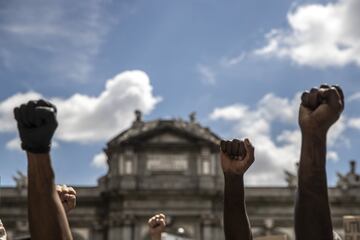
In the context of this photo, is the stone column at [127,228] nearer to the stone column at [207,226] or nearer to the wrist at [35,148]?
the stone column at [207,226]

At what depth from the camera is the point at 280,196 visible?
34.9 m

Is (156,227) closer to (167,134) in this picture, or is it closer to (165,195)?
(165,195)

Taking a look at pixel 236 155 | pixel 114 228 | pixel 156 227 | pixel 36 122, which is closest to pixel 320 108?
pixel 236 155

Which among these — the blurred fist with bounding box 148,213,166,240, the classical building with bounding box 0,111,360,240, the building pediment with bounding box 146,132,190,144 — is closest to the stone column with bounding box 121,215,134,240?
the classical building with bounding box 0,111,360,240

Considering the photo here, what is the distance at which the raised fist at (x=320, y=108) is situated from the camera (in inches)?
99.2

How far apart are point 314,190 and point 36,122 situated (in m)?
1.11

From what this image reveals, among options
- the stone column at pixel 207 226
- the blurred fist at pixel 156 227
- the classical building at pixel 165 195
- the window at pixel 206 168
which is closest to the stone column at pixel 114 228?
the classical building at pixel 165 195

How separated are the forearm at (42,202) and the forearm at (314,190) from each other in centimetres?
96

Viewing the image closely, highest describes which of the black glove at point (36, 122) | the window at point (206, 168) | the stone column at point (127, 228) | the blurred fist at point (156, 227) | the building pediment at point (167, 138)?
the building pediment at point (167, 138)

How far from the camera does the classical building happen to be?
1326 inches

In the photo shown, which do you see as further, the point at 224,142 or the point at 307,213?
the point at 224,142

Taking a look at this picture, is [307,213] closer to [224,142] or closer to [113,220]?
[224,142]

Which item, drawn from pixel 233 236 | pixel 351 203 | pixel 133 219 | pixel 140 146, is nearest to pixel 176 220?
pixel 133 219

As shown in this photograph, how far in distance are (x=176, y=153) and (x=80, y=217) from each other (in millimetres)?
6093
